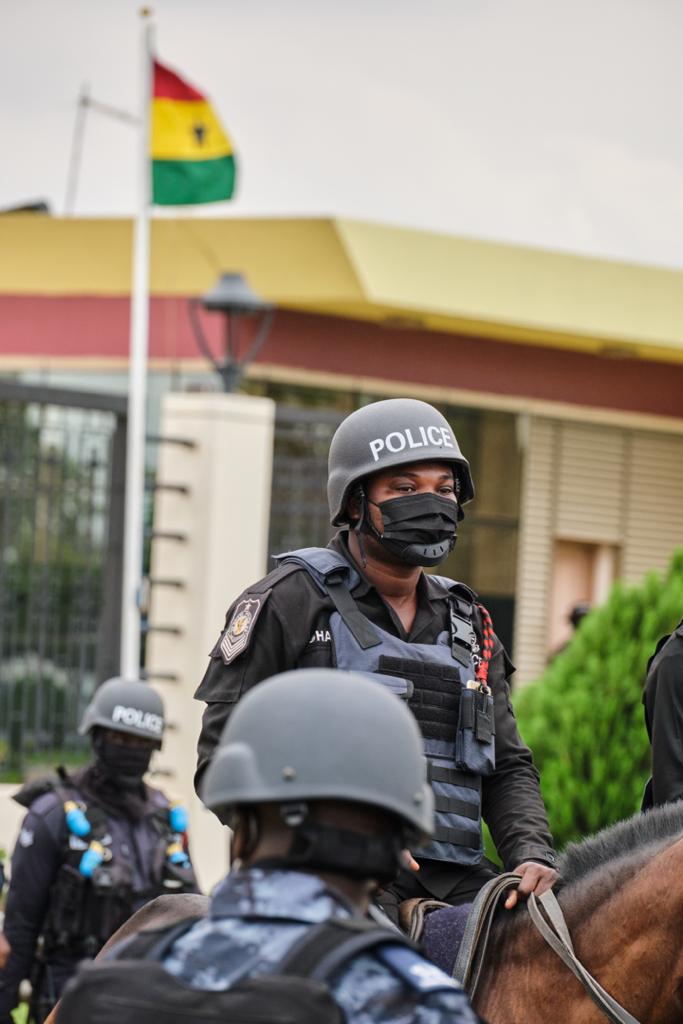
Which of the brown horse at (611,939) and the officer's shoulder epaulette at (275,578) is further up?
the officer's shoulder epaulette at (275,578)

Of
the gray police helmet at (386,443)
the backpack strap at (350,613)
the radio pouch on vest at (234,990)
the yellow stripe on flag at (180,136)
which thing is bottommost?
the radio pouch on vest at (234,990)

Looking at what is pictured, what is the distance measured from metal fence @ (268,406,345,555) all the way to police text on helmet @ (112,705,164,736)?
4.42m

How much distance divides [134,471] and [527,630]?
333 inches

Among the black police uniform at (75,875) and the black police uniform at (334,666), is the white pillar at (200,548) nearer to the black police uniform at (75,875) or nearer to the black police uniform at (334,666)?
the black police uniform at (75,875)

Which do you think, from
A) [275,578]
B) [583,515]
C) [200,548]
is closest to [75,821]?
[275,578]

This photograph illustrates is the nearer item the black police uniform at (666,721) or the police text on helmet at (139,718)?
the black police uniform at (666,721)

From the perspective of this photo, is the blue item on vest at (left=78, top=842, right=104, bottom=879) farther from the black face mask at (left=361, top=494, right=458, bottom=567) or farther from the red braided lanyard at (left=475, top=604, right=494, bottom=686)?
the black face mask at (left=361, top=494, right=458, bottom=567)

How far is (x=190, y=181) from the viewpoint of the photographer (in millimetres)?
14070

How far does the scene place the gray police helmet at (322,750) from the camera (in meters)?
2.44

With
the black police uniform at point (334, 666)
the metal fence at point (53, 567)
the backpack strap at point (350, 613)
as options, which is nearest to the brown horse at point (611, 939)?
the black police uniform at point (334, 666)

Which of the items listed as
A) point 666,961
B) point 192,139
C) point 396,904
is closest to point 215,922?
point 666,961

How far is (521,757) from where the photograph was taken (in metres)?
4.61

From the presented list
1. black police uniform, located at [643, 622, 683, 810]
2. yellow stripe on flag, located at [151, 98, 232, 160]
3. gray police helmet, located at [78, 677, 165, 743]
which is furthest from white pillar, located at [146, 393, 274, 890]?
black police uniform, located at [643, 622, 683, 810]

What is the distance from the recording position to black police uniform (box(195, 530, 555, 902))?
4258mm
